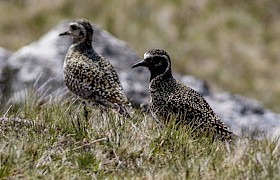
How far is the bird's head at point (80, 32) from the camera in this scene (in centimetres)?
1163

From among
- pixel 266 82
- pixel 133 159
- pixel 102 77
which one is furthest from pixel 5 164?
pixel 266 82

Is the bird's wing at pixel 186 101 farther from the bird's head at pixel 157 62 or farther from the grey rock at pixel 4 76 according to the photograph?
the grey rock at pixel 4 76

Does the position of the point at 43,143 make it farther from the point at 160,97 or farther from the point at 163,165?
the point at 160,97

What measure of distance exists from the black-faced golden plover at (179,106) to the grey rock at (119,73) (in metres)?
3.46

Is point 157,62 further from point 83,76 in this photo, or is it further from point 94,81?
point 83,76

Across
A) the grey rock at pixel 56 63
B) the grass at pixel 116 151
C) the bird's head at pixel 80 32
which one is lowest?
the grass at pixel 116 151

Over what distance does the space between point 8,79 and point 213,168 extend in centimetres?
820

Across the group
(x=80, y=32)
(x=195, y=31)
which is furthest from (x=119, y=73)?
(x=195, y=31)

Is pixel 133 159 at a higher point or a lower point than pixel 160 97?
lower

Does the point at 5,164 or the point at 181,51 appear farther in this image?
the point at 181,51

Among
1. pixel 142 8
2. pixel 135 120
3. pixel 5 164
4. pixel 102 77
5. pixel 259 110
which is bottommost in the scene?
pixel 5 164

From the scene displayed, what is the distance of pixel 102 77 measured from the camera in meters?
10.7

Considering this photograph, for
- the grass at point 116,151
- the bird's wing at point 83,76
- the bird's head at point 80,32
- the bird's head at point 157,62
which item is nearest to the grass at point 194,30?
the bird's head at point 80,32

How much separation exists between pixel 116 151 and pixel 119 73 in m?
7.12
